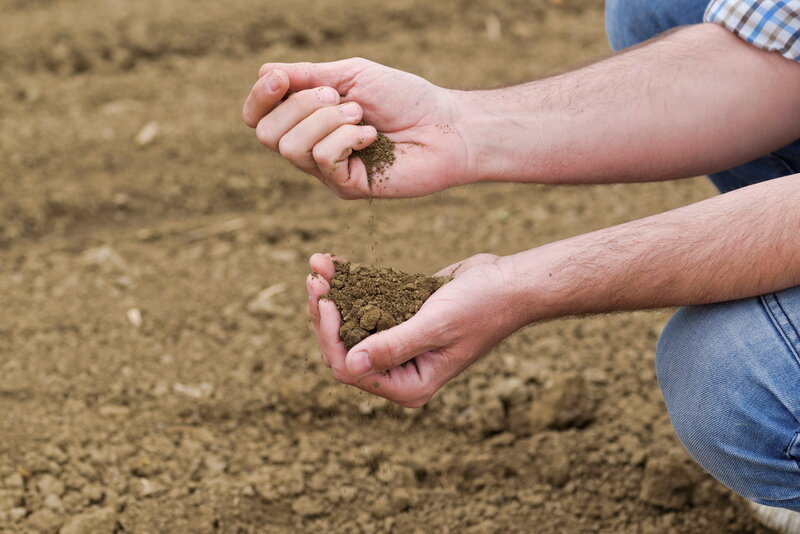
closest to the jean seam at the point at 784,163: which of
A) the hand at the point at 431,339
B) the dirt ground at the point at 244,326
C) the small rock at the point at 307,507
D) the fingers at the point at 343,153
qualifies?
the dirt ground at the point at 244,326

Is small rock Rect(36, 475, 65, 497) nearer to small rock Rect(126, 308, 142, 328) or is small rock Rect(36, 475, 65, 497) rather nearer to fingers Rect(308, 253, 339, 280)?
small rock Rect(126, 308, 142, 328)

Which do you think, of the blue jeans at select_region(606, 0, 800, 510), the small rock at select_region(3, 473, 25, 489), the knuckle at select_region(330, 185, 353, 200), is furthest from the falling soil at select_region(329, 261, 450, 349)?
the small rock at select_region(3, 473, 25, 489)

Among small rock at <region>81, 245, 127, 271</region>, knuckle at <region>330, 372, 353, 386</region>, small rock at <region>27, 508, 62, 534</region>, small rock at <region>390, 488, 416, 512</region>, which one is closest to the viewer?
knuckle at <region>330, 372, 353, 386</region>

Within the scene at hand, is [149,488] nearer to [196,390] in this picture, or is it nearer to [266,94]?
[196,390]

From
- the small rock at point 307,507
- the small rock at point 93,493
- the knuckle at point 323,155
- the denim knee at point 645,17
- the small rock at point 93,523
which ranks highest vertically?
the denim knee at point 645,17

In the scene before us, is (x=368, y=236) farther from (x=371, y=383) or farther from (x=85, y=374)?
(x=371, y=383)

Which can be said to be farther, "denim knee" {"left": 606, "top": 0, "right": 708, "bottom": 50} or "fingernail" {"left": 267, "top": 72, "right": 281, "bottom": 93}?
"denim knee" {"left": 606, "top": 0, "right": 708, "bottom": 50}

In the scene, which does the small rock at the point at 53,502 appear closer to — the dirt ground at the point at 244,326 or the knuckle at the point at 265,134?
the dirt ground at the point at 244,326
